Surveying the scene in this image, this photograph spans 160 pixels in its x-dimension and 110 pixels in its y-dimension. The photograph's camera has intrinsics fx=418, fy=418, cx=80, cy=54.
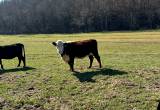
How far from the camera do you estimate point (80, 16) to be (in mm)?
127875

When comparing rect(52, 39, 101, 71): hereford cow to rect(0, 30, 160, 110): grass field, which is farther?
rect(52, 39, 101, 71): hereford cow

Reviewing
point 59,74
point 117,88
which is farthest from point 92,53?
point 117,88

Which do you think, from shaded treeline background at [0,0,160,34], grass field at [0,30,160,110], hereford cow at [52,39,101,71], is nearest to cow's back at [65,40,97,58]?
hereford cow at [52,39,101,71]

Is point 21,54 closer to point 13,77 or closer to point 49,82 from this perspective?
point 13,77

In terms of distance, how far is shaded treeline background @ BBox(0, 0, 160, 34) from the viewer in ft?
392

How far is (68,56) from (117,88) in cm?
565

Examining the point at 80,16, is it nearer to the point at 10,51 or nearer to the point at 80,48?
the point at 10,51

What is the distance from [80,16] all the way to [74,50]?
109 metres

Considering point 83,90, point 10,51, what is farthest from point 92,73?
point 10,51

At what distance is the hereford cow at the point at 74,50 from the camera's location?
19.4 metres

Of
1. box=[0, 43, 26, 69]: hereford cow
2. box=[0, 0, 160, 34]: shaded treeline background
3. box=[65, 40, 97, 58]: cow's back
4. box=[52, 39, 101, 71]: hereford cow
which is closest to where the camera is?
box=[52, 39, 101, 71]: hereford cow

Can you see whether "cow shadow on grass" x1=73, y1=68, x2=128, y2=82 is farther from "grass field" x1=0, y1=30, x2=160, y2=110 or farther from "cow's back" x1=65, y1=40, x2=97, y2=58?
"cow's back" x1=65, y1=40, x2=97, y2=58

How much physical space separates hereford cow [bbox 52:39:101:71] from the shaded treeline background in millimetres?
95399

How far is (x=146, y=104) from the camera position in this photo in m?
12.2
